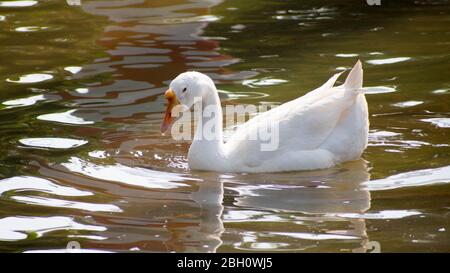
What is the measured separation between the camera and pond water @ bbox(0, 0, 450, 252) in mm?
6773

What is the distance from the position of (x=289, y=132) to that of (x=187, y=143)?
129 cm

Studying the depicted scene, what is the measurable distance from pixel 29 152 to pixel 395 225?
10.8ft

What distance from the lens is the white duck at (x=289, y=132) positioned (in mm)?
7910

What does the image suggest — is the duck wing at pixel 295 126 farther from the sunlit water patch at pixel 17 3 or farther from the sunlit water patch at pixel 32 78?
the sunlit water patch at pixel 17 3

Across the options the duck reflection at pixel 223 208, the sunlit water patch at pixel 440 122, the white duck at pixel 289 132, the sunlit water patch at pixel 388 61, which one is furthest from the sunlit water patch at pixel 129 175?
the sunlit water patch at pixel 388 61

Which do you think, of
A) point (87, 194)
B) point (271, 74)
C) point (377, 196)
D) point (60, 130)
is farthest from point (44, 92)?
point (377, 196)

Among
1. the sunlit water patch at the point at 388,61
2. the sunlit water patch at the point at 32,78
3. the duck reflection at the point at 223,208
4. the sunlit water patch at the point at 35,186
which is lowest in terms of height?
the duck reflection at the point at 223,208

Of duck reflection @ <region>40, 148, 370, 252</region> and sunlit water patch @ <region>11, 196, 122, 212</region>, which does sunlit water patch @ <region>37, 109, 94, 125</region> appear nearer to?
duck reflection @ <region>40, 148, 370, 252</region>

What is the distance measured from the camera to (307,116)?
8047 millimetres

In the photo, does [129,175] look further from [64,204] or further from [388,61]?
[388,61]

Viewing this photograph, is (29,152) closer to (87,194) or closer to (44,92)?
(87,194)

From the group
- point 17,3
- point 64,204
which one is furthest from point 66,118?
point 17,3

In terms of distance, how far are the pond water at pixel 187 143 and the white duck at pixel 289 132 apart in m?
0.12

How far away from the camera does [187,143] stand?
8953 mm
